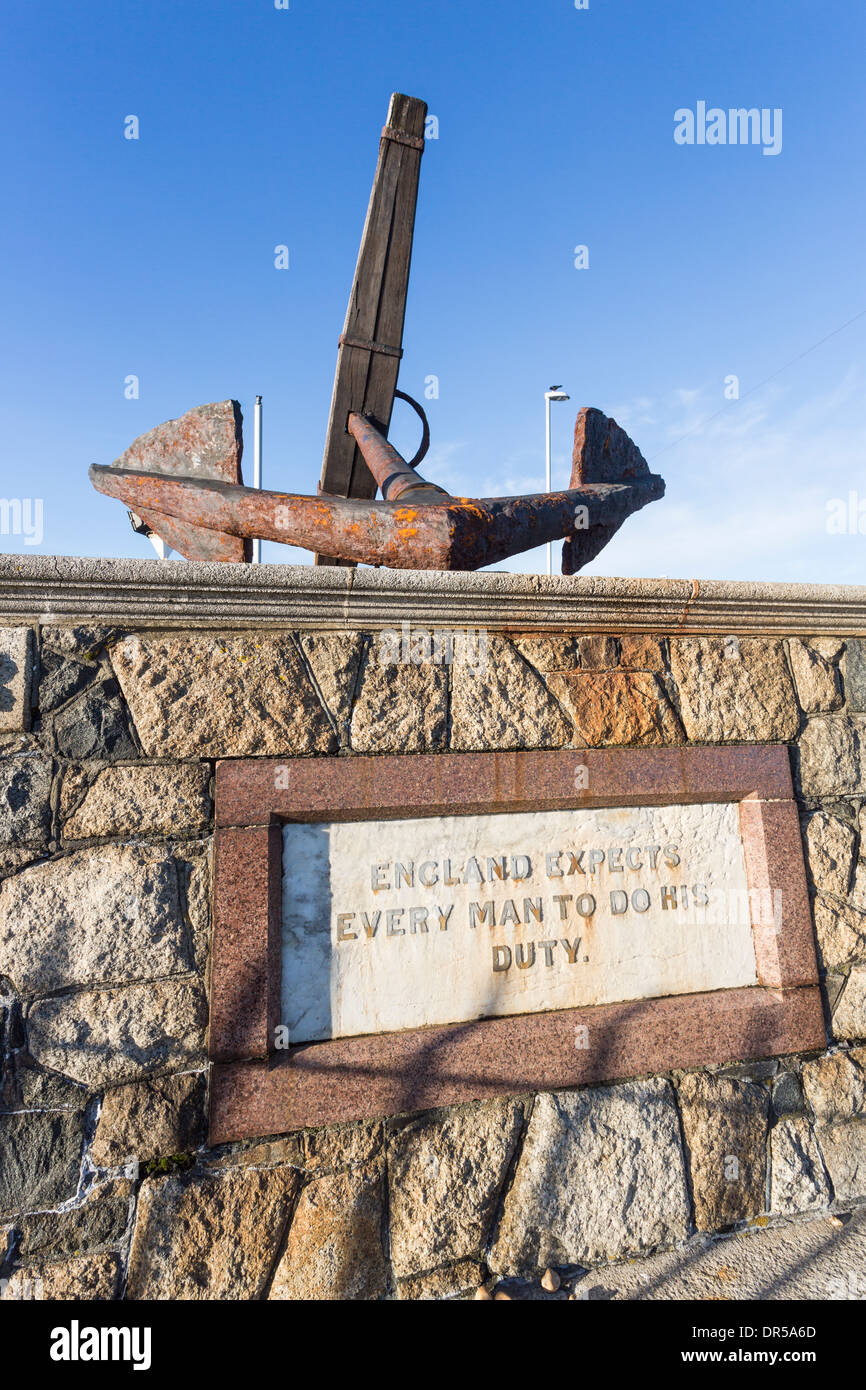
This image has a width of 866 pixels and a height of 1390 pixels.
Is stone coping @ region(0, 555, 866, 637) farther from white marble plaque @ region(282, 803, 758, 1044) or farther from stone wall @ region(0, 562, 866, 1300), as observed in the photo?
white marble plaque @ region(282, 803, 758, 1044)

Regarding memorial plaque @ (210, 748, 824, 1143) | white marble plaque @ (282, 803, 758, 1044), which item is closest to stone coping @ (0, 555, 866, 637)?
memorial plaque @ (210, 748, 824, 1143)

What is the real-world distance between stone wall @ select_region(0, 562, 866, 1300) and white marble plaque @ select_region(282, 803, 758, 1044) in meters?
0.26

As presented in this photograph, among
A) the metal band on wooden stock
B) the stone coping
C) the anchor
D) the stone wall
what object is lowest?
the stone wall

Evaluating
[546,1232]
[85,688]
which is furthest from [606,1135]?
[85,688]

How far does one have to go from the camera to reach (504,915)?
6.97ft

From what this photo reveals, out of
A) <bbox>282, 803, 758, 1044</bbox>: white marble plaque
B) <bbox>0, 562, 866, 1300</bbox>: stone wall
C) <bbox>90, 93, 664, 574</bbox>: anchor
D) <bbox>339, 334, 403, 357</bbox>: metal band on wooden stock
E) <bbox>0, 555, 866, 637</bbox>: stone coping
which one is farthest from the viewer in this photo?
<bbox>339, 334, 403, 357</bbox>: metal band on wooden stock

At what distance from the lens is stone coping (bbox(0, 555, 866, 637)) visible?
1.86 meters

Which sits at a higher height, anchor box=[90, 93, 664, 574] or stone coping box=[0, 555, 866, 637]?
anchor box=[90, 93, 664, 574]

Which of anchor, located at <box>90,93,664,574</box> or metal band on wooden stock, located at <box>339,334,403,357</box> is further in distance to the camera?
metal band on wooden stock, located at <box>339,334,403,357</box>

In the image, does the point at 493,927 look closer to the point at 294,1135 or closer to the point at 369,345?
the point at 294,1135

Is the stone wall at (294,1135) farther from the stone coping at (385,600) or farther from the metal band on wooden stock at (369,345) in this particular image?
the metal band on wooden stock at (369,345)

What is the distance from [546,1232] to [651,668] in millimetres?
1740

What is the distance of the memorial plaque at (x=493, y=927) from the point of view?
190cm

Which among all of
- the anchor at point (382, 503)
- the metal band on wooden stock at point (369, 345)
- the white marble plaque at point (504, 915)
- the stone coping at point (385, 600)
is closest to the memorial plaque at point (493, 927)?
the white marble plaque at point (504, 915)
